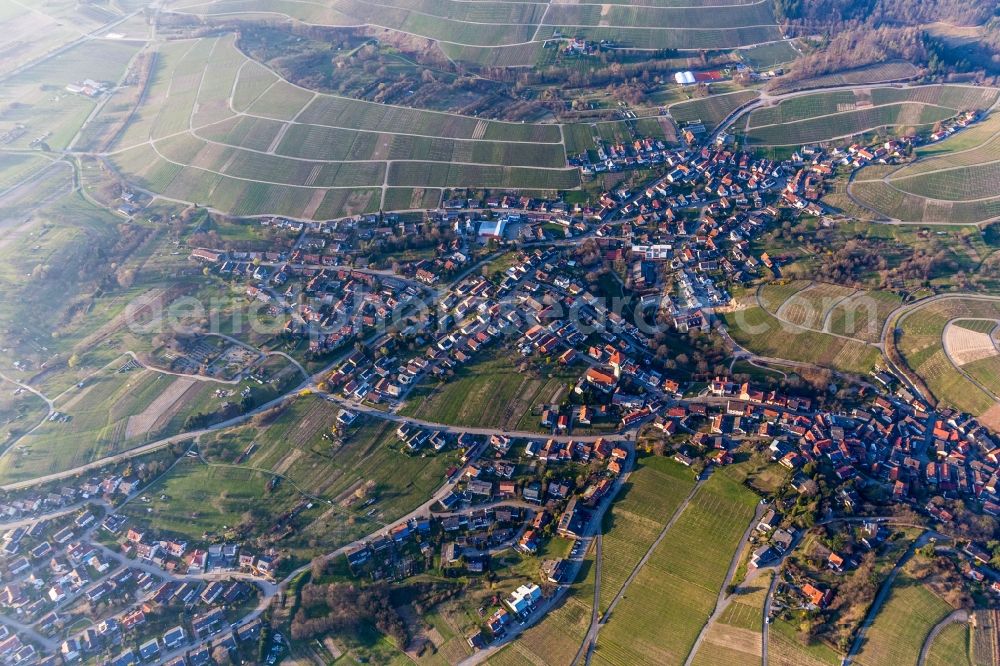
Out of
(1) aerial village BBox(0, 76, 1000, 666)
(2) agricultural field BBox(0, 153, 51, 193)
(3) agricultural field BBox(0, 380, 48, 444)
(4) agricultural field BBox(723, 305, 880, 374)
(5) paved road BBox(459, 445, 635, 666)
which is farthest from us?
(2) agricultural field BBox(0, 153, 51, 193)

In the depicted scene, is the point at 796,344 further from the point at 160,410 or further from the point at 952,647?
the point at 160,410

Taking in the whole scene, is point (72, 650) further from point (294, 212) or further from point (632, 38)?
point (632, 38)

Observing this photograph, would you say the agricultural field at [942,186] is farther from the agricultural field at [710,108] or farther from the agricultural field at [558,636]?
the agricultural field at [558,636]

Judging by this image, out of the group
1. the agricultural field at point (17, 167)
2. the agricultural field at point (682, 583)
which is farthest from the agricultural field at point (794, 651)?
the agricultural field at point (17, 167)

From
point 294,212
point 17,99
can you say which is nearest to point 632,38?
point 294,212

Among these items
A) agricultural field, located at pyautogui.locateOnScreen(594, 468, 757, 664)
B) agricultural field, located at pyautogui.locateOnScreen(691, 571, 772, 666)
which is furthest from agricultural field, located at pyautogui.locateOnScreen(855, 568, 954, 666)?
agricultural field, located at pyautogui.locateOnScreen(594, 468, 757, 664)

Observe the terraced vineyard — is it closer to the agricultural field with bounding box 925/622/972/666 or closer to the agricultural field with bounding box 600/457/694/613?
the agricultural field with bounding box 600/457/694/613
